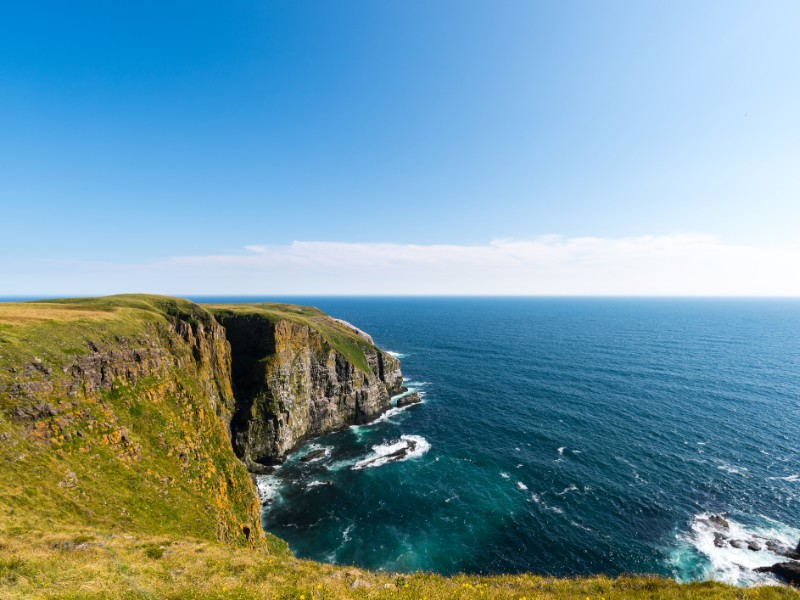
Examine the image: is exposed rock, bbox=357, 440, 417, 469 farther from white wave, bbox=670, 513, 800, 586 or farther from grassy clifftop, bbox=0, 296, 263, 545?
white wave, bbox=670, 513, 800, 586

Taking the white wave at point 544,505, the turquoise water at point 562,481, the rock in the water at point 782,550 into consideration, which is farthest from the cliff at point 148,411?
the rock in the water at point 782,550

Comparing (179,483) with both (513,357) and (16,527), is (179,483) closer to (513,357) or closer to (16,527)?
(16,527)

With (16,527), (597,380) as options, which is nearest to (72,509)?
(16,527)

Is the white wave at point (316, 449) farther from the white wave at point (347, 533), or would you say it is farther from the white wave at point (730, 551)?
the white wave at point (730, 551)

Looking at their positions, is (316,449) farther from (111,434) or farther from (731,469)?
(731,469)

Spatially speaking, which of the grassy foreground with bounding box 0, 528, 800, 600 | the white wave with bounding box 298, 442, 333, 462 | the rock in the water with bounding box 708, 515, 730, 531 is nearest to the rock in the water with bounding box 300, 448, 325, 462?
the white wave with bounding box 298, 442, 333, 462
